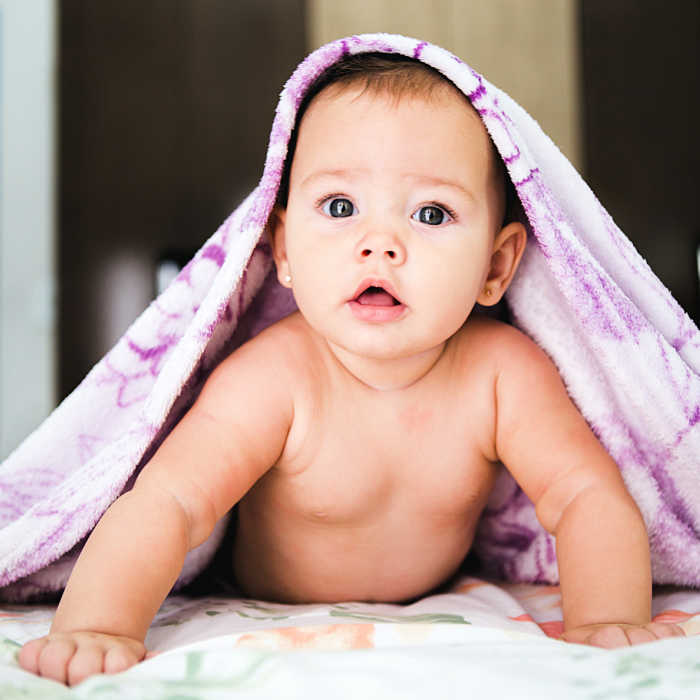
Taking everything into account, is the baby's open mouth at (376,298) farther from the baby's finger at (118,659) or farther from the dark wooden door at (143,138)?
the dark wooden door at (143,138)

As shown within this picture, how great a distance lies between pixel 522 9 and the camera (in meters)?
2.53

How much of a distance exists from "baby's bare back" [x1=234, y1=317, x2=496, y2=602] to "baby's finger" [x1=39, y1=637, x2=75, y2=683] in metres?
0.31

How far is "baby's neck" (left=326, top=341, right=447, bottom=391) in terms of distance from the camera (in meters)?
0.81

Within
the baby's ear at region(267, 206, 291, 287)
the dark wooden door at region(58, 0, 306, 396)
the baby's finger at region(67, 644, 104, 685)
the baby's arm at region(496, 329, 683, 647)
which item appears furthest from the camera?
the dark wooden door at region(58, 0, 306, 396)

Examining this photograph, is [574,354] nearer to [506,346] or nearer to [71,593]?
[506,346]

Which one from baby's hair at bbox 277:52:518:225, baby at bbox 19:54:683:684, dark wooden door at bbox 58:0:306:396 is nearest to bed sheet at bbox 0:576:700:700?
baby at bbox 19:54:683:684

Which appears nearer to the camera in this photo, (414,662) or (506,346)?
(414,662)

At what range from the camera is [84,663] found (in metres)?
0.51

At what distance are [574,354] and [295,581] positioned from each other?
363 millimetres

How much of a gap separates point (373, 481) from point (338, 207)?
10.2 inches

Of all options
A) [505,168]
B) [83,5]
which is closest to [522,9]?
[83,5]

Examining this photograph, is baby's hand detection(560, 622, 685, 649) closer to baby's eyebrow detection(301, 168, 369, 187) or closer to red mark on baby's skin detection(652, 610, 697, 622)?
red mark on baby's skin detection(652, 610, 697, 622)

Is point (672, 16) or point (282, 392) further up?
point (672, 16)

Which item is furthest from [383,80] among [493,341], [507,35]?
[507,35]
